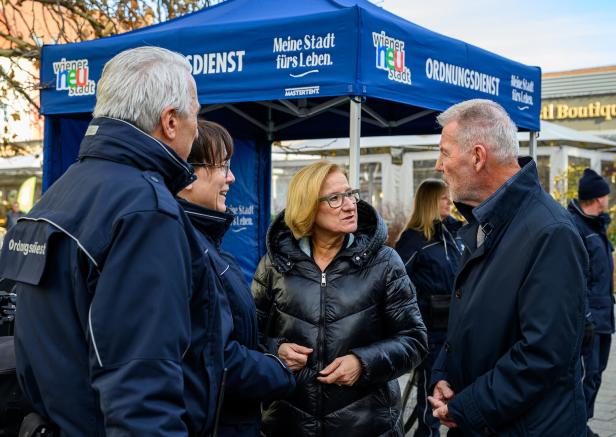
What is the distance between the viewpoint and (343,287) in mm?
3162

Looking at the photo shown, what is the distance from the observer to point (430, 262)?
18.6 ft

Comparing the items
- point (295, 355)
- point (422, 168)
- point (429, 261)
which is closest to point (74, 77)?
point (429, 261)

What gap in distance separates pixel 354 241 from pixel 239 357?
1.13 metres

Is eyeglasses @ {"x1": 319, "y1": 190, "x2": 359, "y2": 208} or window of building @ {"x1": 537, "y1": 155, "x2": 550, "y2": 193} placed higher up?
window of building @ {"x1": 537, "y1": 155, "x2": 550, "y2": 193}

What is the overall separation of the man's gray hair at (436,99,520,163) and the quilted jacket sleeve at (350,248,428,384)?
0.72 metres

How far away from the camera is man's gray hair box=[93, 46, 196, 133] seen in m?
1.87

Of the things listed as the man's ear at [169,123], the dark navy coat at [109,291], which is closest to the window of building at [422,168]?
the man's ear at [169,123]

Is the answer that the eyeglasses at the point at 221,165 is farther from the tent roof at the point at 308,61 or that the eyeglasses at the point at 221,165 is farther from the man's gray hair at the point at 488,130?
the tent roof at the point at 308,61

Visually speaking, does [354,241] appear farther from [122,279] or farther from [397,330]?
[122,279]

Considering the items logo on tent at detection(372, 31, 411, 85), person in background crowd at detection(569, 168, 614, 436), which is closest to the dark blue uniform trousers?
person in background crowd at detection(569, 168, 614, 436)

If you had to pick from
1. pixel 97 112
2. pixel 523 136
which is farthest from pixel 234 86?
pixel 523 136

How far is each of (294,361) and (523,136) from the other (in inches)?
361

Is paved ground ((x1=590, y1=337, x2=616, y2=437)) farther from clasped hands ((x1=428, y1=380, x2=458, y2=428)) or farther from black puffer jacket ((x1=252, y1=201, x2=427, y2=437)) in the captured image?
clasped hands ((x1=428, y1=380, x2=458, y2=428))

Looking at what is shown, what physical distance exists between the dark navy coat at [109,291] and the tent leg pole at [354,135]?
2904 mm
